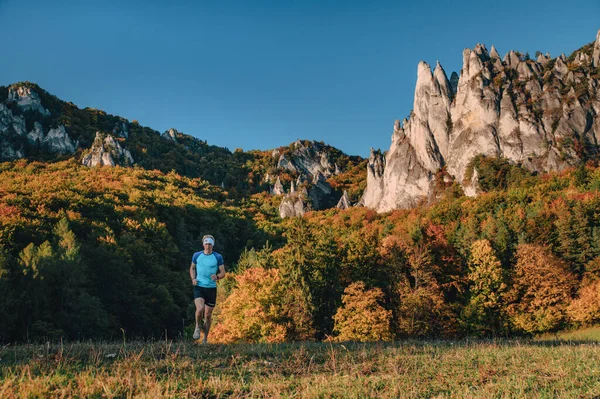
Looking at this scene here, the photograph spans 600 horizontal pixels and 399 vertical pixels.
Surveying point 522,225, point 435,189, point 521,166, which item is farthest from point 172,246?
point 521,166

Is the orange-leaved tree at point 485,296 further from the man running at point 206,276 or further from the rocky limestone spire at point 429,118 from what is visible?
the rocky limestone spire at point 429,118

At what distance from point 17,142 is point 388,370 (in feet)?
532

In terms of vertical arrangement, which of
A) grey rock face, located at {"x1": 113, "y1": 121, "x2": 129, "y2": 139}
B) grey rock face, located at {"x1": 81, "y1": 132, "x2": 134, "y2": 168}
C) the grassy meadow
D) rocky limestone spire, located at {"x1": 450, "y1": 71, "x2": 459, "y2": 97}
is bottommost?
the grassy meadow

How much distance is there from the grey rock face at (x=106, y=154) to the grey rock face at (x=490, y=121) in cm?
9280

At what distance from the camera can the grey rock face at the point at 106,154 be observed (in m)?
137

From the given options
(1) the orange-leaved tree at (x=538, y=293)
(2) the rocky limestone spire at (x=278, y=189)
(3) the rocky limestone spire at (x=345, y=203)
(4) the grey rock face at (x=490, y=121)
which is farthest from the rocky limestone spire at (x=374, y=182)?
(1) the orange-leaved tree at (x=538, y=293)

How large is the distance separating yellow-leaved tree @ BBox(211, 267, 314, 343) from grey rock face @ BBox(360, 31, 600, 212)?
238 feet

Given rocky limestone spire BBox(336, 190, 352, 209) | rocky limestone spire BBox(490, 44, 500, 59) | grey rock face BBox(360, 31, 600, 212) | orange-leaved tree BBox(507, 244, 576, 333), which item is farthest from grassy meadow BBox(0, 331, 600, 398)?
rocky limestone spire BBox(490, 44, 500, 59)

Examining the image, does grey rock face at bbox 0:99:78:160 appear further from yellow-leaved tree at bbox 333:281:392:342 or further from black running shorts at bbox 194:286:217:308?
black running shorts at bbox 194:286:217:308

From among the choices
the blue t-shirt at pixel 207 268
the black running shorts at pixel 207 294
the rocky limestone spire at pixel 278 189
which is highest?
the rocky limestone spire at pixel 278 189

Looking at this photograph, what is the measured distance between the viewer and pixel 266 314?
3175 centimetres

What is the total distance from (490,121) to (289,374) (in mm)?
108137

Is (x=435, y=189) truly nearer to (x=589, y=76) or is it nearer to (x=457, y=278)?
(x=589, y=76)

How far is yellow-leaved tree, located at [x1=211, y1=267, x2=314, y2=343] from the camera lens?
101 ft
